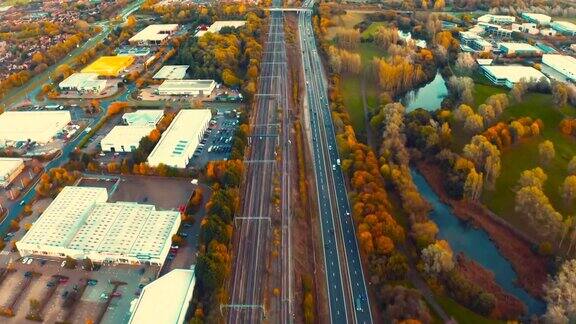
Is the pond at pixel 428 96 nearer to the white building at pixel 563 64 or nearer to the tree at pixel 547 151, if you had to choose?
the white building at pixel 563 64

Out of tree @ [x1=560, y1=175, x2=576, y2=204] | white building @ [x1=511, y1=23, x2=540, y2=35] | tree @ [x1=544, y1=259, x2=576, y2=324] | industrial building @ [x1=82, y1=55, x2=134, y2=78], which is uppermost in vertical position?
white building @ [x1=511, y1=23, x2=540, y2=35]

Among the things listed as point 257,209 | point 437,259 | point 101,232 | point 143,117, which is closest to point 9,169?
point 143,117

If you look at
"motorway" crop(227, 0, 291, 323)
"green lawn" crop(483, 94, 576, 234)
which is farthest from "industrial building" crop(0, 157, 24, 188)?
"green lawn" crop(483, 94, 576, 234)

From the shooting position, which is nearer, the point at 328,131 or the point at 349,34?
the point at 328,131

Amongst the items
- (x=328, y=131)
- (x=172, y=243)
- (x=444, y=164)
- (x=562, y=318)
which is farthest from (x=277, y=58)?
(x=562, y=318)

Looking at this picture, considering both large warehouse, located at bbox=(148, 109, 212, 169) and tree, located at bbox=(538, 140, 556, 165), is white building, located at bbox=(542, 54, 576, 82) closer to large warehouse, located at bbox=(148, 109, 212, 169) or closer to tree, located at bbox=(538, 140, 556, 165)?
tree, located at bbox=(538, 140, 556, 165)

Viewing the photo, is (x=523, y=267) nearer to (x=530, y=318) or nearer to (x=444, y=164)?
(x=530, y=318)

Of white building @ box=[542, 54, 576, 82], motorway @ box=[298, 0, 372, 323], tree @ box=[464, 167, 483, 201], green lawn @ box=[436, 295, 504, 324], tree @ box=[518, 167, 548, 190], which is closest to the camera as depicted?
green lawn @ box=[436, 295, 504, 324]
